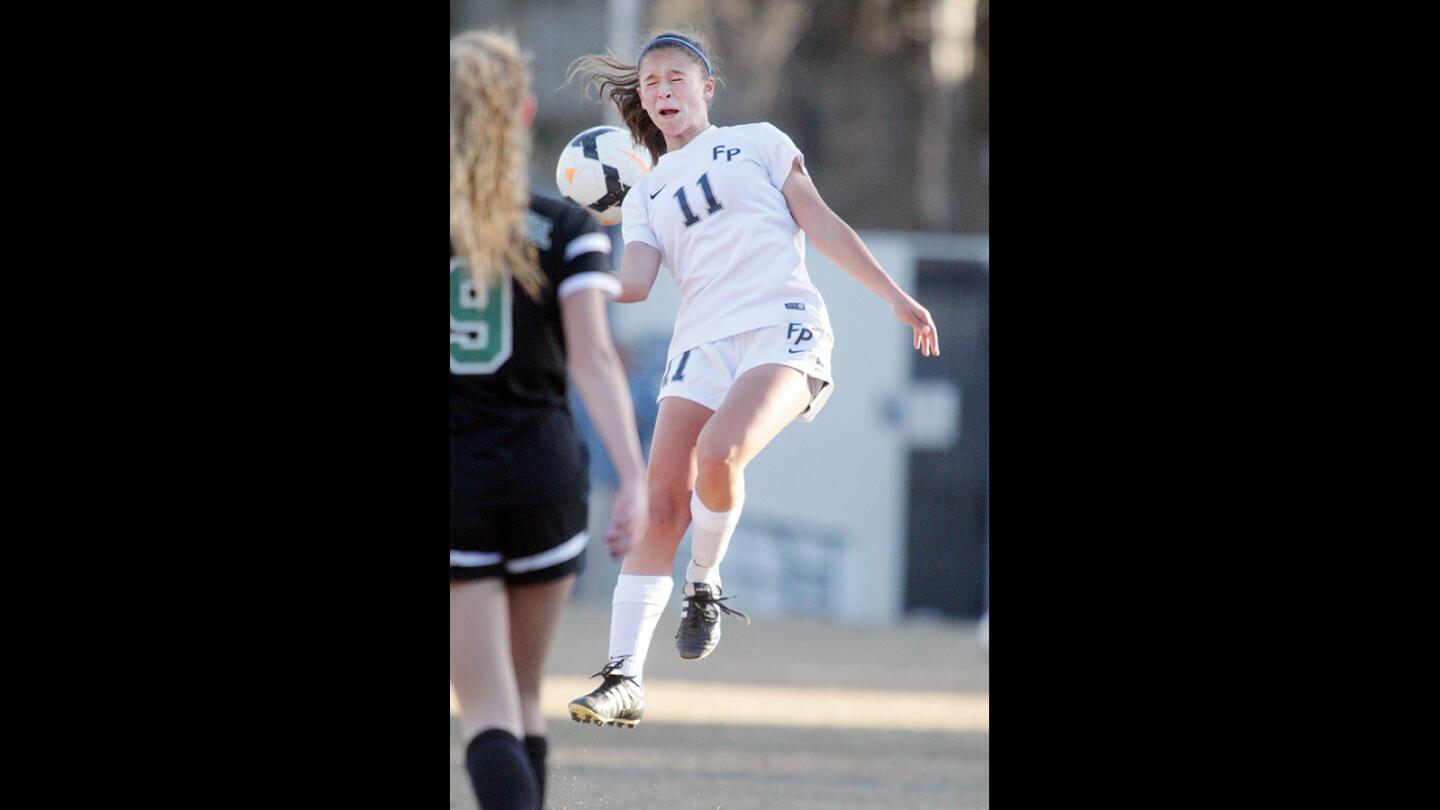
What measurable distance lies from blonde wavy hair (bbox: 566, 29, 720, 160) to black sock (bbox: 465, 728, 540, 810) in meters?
1.80

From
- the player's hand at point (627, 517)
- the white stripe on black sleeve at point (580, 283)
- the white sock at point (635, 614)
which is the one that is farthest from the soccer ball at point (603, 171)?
the white sock at point (635, 614)

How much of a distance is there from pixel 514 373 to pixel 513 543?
1.56 ft

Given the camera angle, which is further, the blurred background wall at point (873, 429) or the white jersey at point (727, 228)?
the blurred background wall at point (873, 429)

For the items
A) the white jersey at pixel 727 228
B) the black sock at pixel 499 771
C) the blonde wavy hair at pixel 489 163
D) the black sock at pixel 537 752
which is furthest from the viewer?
the white jersey at pixel 727 228

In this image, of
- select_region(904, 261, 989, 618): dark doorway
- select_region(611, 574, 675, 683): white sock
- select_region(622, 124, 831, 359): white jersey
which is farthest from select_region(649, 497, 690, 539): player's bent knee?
select_region(904, 261, 989, 618): dark doorway

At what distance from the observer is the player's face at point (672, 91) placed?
4.66 metres

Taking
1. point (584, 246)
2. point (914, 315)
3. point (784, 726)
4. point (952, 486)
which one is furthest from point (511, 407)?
point (952, 486)

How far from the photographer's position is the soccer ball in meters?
4.66

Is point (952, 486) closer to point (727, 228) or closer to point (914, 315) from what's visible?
point (914, 315)

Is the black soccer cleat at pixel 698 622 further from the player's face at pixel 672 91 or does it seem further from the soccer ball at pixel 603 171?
the player's face at pixel 672 91

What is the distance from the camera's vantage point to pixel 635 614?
458cm

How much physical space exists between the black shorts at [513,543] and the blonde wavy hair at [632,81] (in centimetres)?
117
